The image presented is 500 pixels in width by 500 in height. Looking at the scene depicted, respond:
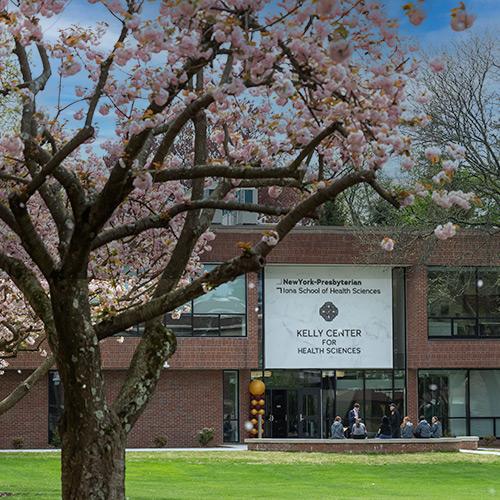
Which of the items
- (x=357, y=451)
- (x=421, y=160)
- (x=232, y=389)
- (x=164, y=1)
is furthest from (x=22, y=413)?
(x=164, y=1)

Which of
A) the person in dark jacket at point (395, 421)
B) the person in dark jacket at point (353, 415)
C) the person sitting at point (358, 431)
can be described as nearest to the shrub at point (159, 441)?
the person in dark jacket at point (353, 415)

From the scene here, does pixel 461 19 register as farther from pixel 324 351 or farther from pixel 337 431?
pixel 324 351

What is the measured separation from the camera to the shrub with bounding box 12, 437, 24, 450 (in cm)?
4434

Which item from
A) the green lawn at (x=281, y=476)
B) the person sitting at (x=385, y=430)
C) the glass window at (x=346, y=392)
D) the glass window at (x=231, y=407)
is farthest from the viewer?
the glass window at (x=346, y=392)

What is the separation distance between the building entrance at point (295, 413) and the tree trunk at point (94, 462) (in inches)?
1401

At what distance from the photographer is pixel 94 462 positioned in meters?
11.0

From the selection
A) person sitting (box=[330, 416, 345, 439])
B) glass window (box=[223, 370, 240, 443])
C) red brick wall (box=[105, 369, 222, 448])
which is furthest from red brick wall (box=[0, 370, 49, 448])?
person sitting (box=[330, 416, 345, 439])

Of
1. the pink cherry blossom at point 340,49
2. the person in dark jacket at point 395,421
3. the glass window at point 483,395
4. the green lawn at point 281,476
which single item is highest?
the pink cherry blossom at point 340,49

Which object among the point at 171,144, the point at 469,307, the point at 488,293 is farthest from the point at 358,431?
the point at 171,144

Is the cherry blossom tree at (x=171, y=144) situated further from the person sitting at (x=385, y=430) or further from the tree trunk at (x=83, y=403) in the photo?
the person sitting at (x=385, y=430)

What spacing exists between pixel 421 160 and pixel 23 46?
2882 cm

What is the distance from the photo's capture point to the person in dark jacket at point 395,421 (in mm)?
45088

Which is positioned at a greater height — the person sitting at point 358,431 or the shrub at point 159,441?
the person sitting at point 358,431

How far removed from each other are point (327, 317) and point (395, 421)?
451 centimetres
